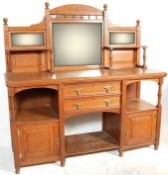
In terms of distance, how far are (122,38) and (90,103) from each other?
36.6 inches

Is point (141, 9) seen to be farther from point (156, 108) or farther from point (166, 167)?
point (166, 167)

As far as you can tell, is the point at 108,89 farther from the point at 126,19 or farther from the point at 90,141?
the point at 126,19

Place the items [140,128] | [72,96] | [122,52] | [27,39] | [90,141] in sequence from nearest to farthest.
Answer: [72,96], [27,39], [140,128], [90,141], [122,52]

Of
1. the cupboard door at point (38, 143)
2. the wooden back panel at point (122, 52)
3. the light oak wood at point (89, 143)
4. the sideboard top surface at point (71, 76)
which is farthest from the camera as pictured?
the wooden back panel at point (122, 52)

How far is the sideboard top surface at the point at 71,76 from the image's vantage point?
2215mm

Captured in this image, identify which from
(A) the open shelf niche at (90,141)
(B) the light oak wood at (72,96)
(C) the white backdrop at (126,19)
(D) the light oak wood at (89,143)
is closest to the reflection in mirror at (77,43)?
(B) the light oak wood at (72,96)

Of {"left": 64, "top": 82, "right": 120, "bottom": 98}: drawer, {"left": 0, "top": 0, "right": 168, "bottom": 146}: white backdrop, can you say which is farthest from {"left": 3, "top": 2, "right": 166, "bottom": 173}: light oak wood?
{"left": 0, "top": 0, "right": 168, "bottom": 146}: white backdrop

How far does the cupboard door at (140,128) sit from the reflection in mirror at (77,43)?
75 cm

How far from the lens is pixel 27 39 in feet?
8.48

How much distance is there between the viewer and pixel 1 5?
2.68m

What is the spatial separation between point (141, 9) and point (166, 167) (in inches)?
73.6

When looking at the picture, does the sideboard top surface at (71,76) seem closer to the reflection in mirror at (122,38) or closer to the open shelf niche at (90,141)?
the reflection in mirror at (122,38)

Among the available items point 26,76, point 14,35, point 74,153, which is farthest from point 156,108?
point 14,35

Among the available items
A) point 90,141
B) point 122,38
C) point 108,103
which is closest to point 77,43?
point 122,38
